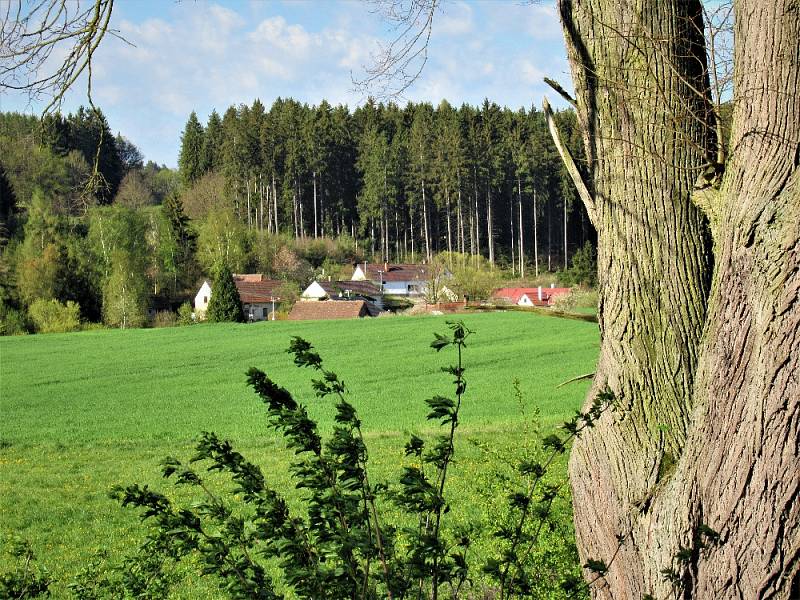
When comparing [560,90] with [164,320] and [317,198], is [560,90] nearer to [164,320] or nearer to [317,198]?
[164,320]

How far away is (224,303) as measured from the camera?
161 ft

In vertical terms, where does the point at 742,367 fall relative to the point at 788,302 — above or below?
below

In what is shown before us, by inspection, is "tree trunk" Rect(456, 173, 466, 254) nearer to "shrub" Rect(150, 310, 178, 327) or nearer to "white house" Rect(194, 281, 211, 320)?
"white house" Rect(194, 281, 211, 320)

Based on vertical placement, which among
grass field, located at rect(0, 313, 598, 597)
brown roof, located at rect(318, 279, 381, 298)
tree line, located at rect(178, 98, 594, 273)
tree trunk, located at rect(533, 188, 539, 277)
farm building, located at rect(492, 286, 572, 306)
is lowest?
grass field, located at rect(0, 313, 598, 597)

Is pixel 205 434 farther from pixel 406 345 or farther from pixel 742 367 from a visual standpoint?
pixel 406 345

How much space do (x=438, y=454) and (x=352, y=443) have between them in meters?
0.33

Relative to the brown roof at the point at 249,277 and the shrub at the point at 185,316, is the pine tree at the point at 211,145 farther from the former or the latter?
the shrub at the point at 185,316

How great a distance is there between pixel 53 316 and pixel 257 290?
49.8 feet

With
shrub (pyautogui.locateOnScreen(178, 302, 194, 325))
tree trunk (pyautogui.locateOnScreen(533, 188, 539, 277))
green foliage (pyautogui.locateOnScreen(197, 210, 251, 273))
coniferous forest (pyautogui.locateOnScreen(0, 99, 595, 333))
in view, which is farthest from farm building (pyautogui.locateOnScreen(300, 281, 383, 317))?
tree trunk (pyautogui.locateOnScreen(533, 188, 539, 277))

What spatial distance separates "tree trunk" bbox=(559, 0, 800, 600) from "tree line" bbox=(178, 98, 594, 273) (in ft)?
231

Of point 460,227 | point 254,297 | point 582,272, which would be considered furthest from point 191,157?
point 582,272

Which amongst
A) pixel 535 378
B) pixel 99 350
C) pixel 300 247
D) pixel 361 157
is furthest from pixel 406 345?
pixel 361 157

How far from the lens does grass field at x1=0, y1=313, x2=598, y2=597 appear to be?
39.2ft

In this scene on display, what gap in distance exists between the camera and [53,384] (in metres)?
28.1
